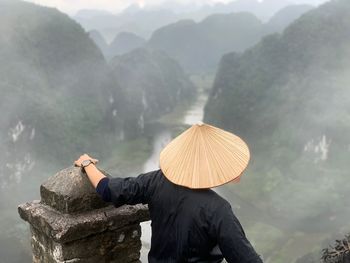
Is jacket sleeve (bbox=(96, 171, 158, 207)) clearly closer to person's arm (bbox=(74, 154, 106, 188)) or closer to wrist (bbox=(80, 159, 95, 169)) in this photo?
person's arm (bbox=(74, 154, 106, 188))

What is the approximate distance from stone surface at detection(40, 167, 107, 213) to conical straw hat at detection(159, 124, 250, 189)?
0.89m

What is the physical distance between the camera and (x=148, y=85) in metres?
131

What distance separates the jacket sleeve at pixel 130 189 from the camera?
3891 millimetres

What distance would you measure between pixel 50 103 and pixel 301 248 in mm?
57923

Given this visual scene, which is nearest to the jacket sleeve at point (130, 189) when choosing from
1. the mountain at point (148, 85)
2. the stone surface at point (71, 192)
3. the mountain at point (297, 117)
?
the stone surface at point (71, 192)

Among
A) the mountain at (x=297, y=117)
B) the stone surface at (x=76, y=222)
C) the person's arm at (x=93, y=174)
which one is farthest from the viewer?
the mountain at (x=297, y=117)

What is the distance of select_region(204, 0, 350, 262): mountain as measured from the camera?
56.5 metres

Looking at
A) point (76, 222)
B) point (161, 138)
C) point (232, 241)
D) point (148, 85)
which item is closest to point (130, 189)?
point (76, 222)

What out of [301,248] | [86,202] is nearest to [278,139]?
[301,248]

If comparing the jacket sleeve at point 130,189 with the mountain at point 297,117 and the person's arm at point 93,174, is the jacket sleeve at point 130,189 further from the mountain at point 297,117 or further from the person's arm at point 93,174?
the mountain at point 297,117

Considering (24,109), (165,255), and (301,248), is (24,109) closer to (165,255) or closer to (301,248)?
(301,248)

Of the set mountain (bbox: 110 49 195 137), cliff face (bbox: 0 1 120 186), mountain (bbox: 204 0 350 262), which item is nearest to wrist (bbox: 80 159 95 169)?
mountain (bbox: 204 0 350 262)

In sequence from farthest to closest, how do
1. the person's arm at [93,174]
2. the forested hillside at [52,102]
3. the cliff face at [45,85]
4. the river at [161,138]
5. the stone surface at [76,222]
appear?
the cliff face at [45,85], the forested hillside at [52,102], the river at [161,138], the stone surface at [76,222], the person's arm at [93,174]

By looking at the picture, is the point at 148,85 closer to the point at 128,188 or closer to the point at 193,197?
the point at 128,188
